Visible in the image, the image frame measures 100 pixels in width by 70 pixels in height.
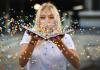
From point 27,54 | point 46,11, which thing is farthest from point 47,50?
point 46,11

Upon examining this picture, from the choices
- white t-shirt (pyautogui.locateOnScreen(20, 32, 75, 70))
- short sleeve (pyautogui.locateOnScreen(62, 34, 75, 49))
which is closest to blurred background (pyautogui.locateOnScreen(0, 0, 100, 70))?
short sleeve (pyautogui.locateOnScreen(62, 34, 75, 49))

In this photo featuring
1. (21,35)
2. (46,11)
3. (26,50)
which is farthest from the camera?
(21,35)

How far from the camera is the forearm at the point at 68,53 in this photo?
3.64 metres

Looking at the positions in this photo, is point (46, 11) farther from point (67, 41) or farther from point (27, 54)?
point (27, 54)

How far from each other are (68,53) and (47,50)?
0.50 feet

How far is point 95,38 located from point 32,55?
3101 mm

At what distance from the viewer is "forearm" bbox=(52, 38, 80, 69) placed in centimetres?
364

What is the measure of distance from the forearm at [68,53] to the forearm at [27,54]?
0.50ft

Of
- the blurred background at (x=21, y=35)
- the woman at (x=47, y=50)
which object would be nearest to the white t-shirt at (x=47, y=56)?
the woman at (x=47, y=50)

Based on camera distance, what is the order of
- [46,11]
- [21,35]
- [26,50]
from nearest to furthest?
1. [26,50]
2. [46,11]
3. [21,35]

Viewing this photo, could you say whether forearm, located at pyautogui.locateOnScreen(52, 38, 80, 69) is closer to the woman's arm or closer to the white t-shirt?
the white t-shirt

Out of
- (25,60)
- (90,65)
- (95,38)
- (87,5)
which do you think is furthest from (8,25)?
(87,5)

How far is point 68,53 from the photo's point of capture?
375 cm

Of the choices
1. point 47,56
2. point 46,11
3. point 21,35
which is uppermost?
point 46,11
